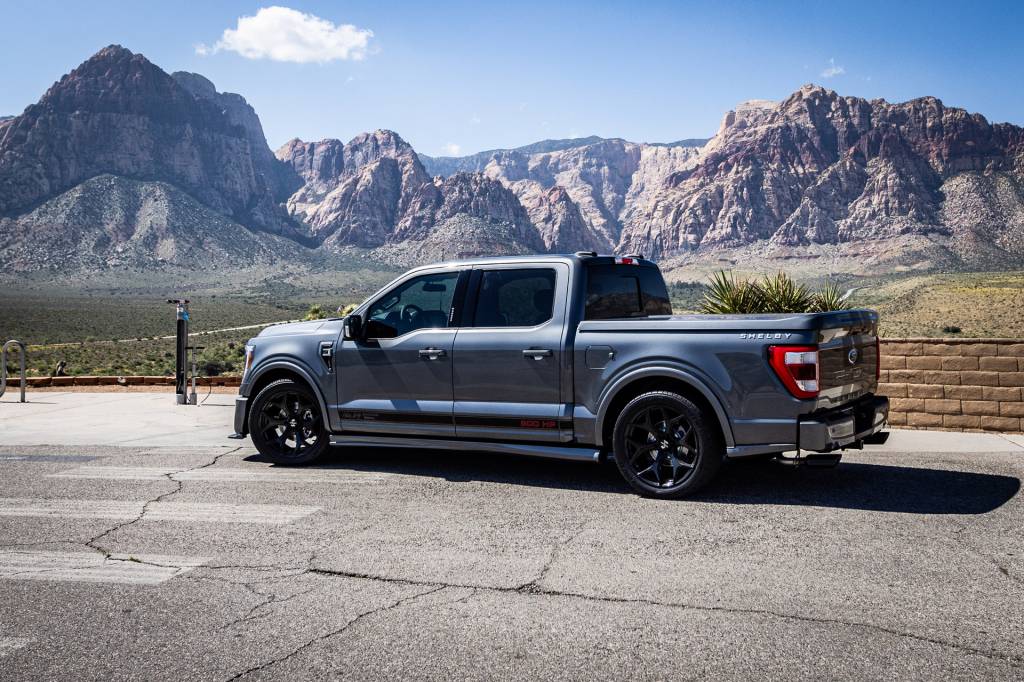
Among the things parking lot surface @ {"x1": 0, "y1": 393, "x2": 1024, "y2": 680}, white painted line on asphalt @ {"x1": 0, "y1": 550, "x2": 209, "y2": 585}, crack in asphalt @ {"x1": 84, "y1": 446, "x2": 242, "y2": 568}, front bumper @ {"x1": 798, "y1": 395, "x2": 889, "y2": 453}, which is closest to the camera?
parking lot surface @ {"x1": 0, "y1": 393, "x2": 1024, "y2": 680}

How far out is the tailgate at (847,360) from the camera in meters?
6.76

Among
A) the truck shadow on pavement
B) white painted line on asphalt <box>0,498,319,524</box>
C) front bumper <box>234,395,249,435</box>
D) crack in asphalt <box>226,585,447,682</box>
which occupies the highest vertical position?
front bumper <box>234,395,249,435</box>

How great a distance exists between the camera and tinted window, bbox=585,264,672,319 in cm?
789

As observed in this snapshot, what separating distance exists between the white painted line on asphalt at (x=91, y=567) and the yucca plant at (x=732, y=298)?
995 cm

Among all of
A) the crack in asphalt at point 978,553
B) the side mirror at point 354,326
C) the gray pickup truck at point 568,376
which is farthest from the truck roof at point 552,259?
the crack in asphalt at point 978,553

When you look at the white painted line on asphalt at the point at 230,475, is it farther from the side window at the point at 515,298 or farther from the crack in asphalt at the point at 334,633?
the crack in asphalt at the point at 334,633

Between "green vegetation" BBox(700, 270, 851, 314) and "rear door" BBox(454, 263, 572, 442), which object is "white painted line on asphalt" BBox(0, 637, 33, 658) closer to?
"rear door" BBox(454, 263, 572, 442)

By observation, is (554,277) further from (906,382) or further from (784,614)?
(906,382)

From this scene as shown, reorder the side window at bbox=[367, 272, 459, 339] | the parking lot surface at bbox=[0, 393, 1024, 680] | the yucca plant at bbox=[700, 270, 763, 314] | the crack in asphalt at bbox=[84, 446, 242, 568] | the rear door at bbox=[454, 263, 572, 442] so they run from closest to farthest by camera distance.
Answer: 1. the parking lot surface at bbox=[0, 393, 1024, 680]
2. the crack in asphalt at bbox=[84, 446, 242, 568]
3. the rear door at bbox=[454, 263, 572, 442]
4. the side window at bbox=[367, 272, 459, 339]
5. the yucca plant at bbox=[700, 270, 763, 314]

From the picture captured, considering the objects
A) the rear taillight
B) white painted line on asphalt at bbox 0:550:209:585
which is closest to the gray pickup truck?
the rear taillight

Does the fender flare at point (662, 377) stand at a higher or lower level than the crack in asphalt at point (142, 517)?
higher

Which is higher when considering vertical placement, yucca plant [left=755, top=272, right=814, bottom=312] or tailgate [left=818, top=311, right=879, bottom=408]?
yucca plant [left=755, top=272, right=814, bottom=312]

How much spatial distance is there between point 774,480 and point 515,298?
8.81 ft

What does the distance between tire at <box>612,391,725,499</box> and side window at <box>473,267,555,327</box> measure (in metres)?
1.18
